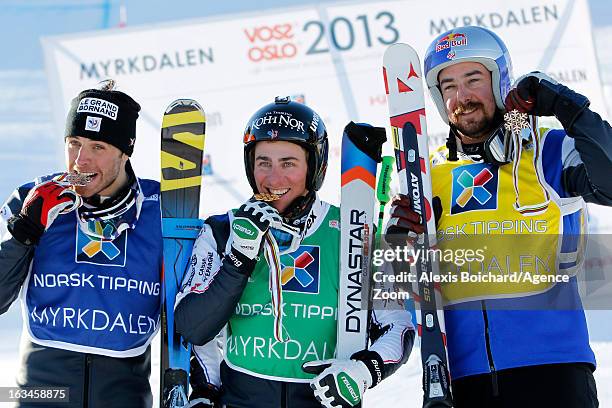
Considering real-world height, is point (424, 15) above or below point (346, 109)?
above

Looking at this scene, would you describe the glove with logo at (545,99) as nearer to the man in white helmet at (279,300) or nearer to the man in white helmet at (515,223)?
the man in white helmet at (515,223)

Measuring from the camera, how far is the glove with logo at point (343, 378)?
318cm

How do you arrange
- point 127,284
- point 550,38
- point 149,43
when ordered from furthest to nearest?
1. point 149,43
2. point 550,38
3. point 127,284

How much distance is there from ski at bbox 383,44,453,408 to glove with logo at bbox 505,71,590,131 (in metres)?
0.54

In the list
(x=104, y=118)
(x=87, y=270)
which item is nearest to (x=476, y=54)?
(x=104, y=118)

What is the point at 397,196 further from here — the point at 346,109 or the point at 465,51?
the point at 346,109

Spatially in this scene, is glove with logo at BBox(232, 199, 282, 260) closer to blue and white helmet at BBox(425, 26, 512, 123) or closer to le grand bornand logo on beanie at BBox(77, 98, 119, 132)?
le grand bornand logo on beanie at BBox(77, 98, 119, 132)

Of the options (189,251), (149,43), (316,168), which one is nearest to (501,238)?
(316,168)

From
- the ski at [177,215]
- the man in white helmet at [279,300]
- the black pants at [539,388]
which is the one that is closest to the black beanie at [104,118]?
the ski at [177,215]

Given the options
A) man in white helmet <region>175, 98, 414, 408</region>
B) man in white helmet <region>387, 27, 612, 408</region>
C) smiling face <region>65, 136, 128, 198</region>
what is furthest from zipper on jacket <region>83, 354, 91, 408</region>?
man in white helmet <region>387, 27, 612, 408</region>

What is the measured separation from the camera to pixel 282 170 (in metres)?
3.53

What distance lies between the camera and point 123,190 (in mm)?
3828

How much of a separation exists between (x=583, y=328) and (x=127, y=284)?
199cm

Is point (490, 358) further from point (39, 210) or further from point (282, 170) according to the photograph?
point (39, 210)
